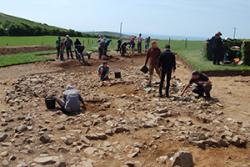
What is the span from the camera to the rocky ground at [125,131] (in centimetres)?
976

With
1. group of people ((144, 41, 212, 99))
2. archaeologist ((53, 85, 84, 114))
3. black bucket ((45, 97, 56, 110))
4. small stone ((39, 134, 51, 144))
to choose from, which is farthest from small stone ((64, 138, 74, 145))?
group of people ((144, 41, 212, 99))

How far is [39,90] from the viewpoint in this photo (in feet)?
61.0

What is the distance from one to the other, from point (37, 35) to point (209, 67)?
4490cm

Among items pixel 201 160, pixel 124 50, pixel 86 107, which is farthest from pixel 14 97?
pixel 124 50

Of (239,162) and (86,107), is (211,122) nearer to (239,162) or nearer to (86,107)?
(239,162)

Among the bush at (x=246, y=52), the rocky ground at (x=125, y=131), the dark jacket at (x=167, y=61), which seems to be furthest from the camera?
the bush at (x=246, y=52)

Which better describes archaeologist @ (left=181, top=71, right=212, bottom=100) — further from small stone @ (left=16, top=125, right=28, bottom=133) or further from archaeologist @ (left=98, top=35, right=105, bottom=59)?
archaeologist @ (left=98, top=35, right=105, bottom=59)

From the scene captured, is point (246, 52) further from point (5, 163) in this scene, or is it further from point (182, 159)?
point (5, 163)

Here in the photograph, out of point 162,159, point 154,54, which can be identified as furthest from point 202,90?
point 162,159

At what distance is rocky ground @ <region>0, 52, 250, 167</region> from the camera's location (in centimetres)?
976

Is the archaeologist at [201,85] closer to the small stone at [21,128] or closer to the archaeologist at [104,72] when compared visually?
the archaeologist at [104,72]

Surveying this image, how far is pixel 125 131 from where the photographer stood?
11.6 metres

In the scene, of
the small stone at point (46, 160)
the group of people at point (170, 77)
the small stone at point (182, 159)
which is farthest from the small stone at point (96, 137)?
the group of people at point (170, 77)

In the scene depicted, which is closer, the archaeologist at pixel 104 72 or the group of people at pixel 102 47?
the archaeologist at pixel 104 72
